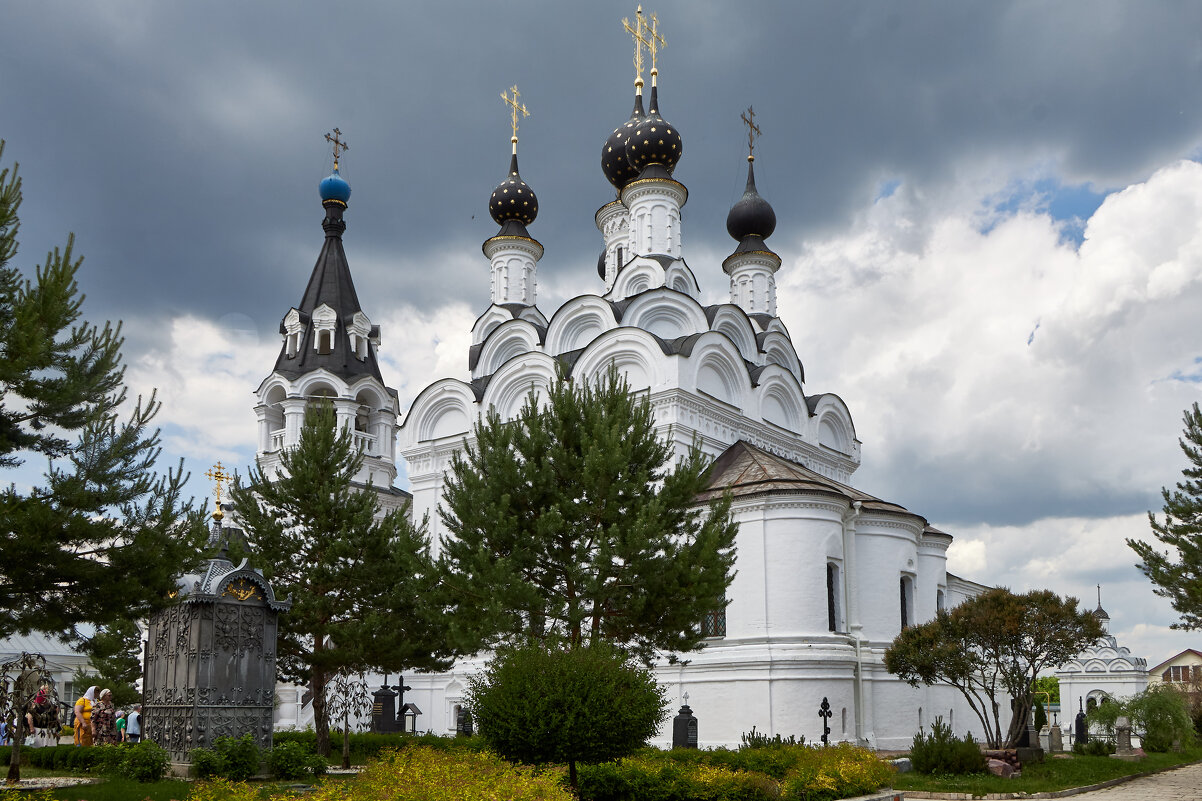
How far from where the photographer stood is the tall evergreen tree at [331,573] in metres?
17.4

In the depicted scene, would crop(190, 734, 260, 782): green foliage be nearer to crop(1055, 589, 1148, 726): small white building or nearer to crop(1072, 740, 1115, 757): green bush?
crop(1072, 740, 1115, 757): green bush

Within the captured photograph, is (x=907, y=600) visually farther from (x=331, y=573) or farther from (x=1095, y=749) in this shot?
(x=331, y=573)

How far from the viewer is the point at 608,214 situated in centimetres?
3228

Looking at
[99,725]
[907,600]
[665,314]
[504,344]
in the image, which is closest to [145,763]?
[99,725]

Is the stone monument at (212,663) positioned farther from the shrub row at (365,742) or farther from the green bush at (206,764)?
the shrub row at (365,742)

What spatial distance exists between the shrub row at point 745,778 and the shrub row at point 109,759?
5.20m

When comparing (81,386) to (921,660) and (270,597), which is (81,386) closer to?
(270,597)

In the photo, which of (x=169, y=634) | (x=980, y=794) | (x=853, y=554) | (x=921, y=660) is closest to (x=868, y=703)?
(x=853, y=554)

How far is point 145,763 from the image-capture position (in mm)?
A: 12211

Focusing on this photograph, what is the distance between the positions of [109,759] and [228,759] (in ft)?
5.61

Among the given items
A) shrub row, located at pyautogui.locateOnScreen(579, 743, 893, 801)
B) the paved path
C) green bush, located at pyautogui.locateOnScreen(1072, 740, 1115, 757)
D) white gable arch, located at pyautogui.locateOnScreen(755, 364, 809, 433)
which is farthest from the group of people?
green bush, located at pyautogui.locateOnScreen(1072, 740, 1115, 757)

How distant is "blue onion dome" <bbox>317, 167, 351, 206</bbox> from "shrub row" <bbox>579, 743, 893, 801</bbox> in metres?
24.0

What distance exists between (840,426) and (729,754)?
58.3 feet

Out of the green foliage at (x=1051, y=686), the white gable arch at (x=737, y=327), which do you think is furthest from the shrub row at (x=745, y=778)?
the green foliage at (x=1051, y=686)
